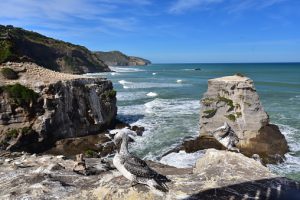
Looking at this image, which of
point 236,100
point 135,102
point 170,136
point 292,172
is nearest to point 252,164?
point 292,172

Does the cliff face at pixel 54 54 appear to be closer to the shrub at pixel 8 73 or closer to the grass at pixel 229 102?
the shrub at pixel 8 73

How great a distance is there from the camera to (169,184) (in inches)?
433

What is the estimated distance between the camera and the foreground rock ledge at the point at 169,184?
Result: 34.5ft

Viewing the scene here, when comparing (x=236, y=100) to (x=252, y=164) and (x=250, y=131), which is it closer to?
(x=250, y=131)

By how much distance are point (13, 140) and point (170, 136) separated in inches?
482

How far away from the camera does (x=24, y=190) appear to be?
10922 millimetres

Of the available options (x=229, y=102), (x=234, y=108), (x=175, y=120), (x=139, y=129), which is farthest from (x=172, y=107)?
(x=234, y=108)

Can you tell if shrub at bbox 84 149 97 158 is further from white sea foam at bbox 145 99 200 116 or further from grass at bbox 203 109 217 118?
white sea foam at bbox 145 99 200 116

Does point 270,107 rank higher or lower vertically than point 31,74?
lower

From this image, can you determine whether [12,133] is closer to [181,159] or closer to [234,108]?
[181,159]

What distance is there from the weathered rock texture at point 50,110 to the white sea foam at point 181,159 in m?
8.10

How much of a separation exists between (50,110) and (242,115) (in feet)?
44.6

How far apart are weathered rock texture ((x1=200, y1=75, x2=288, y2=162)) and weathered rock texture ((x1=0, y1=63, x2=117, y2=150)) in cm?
890

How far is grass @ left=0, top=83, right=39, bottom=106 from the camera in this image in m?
28.3
